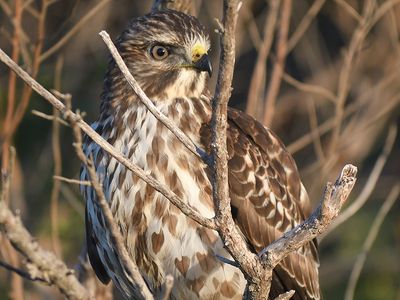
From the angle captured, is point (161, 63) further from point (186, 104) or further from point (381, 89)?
point (381, 89)

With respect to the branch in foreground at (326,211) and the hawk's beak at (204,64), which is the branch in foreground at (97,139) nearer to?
the branch in foreground at (326,211)

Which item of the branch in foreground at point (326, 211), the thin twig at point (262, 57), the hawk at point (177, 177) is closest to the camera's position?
the branch in foreground at point (326, 211)

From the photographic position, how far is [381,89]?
6.65 m

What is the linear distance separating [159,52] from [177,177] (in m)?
0.68

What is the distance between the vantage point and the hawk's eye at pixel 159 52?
4957 mm

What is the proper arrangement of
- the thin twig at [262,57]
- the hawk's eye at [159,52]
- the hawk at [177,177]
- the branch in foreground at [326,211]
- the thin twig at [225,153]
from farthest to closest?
the thin twig at [262,57] < the hawk's eye at [159,52] < the hawk at [177,177] < the branch in foreground at [326,211] < the thin twig at [225,153]

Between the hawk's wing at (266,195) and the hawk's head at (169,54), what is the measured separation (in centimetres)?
27

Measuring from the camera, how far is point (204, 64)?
4.75m

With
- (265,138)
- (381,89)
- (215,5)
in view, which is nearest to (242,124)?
(265,138)

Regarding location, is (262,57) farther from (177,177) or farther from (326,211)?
(326,211)

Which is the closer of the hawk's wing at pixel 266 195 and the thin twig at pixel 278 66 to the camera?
the hawk's wing at pixel 266 195

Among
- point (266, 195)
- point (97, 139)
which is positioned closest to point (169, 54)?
point (266, 195)

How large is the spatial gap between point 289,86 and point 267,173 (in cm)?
297

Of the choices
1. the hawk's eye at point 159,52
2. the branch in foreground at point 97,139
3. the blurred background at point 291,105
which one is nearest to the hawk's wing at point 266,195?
the hawk's eye at point 159,52
